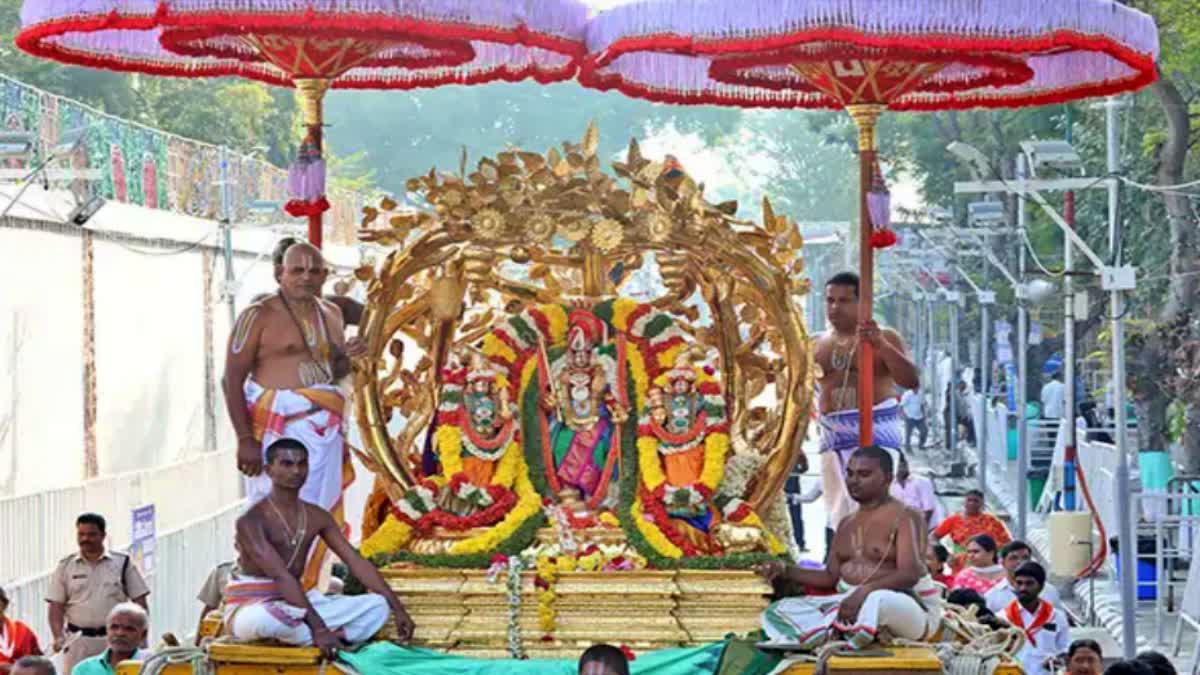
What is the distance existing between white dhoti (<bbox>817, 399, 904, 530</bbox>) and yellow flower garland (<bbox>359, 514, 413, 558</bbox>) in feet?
7.37

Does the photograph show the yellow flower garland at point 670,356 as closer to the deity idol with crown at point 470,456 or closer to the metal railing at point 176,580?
the deity idol with crown at point 470,456

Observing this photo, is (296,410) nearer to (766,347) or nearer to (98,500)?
(766,347)

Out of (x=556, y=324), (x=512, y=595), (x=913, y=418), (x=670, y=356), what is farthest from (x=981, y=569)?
(x=913, y=418)

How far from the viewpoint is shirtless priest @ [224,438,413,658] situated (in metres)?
9.05

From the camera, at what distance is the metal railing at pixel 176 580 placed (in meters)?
14.5

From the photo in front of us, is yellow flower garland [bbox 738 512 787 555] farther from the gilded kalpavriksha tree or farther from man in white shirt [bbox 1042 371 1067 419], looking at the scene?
man in white shirt [bbox 1042 371 1067 419]

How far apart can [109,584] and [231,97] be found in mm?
29386

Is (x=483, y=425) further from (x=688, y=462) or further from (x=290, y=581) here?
(x=290, y=581)

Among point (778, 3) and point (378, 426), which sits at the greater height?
→ point (778, 3)

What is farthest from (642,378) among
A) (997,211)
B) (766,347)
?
(997,211)

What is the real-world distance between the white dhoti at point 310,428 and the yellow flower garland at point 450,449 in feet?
1.86

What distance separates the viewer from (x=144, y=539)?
50.9 ft

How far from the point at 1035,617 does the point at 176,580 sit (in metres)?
7.10

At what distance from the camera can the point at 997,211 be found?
26641 millimetres
